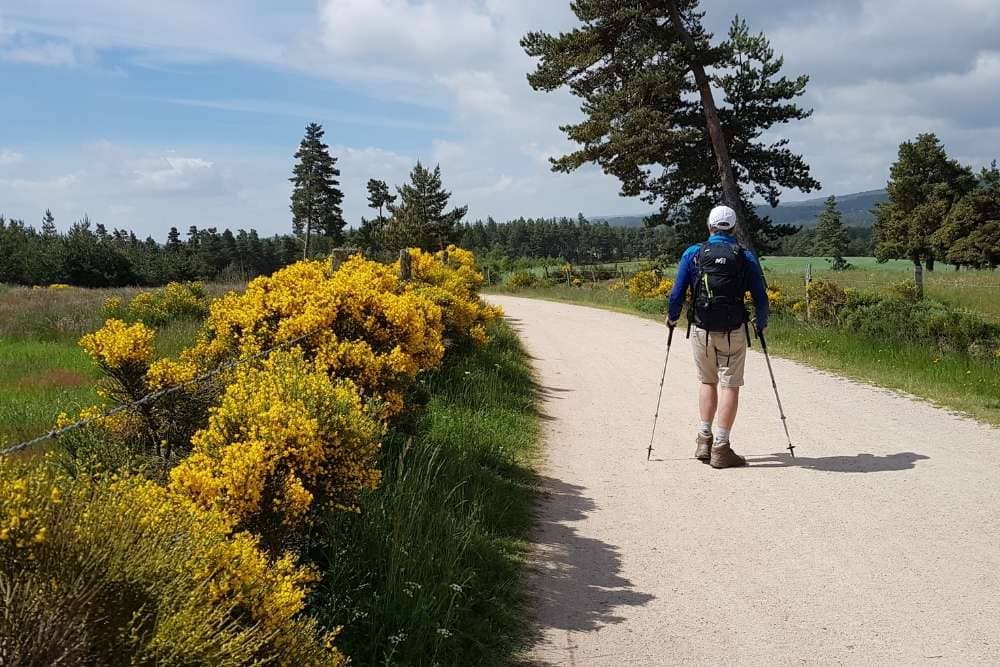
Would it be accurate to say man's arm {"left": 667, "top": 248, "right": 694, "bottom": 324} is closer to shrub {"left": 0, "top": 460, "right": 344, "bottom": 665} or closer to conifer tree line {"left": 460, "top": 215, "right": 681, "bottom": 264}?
shrub {"left": 0, "top": 460, "right": 344, "bottom": 665}

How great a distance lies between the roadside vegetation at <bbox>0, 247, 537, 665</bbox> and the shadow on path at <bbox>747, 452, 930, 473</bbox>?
89.8 inches

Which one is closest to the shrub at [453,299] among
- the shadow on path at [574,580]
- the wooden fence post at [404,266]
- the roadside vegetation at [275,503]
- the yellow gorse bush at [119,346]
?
the wooden fence post at [404,266]

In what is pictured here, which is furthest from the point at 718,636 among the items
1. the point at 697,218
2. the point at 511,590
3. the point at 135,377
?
the point at 697,218

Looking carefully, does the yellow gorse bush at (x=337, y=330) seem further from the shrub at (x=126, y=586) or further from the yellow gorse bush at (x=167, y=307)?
the yellow gorse bush at (x=167, y=307)

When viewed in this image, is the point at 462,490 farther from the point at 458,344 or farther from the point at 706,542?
the point at 458,344

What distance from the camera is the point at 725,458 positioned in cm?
645

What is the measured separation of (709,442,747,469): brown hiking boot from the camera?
644 centimetres

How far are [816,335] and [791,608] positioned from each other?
11090 millimetres

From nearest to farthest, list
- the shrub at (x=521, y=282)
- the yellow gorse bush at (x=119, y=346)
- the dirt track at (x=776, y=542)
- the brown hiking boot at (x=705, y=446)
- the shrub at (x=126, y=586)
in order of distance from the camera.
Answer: the shrub at (x=126, y=586) → the dirt track at (x=776, y=542) → the yellow gorse bush at (x=119, y=346) → the brown hiking boot at (x=705, y=446) → the shrub at (x=521, y=282)

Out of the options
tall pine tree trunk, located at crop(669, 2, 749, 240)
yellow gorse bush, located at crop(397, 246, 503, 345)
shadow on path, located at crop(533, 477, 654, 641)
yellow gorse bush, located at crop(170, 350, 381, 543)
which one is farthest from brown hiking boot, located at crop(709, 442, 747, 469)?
tall pine tree trunk, located at crop(669, 2, 749, 240)

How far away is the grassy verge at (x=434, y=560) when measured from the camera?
3.39 meters

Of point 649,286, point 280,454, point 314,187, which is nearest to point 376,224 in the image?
point 314,187

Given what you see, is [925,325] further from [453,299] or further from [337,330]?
[337,330]

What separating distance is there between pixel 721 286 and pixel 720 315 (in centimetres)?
27
